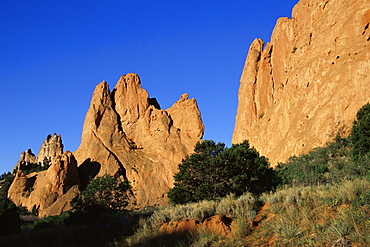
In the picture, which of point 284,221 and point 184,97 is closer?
point 284,221

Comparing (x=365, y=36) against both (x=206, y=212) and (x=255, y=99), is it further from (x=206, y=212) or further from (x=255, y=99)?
(x=206, y=212)

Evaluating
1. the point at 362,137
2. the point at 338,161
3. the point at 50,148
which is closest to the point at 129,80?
the point at 50,148

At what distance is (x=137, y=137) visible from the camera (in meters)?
69.1

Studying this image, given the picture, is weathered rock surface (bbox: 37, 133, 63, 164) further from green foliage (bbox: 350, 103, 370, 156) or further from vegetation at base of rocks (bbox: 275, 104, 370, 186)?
green foliage (bbox: 350, 103, 370, 156)

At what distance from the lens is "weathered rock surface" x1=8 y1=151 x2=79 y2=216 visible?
5184cm

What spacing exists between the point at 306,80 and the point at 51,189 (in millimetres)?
41518

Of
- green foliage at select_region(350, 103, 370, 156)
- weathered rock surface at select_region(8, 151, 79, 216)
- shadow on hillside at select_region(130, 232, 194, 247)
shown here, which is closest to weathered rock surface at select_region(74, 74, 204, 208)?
weathered rock surface at select_region(8, 151, 79, 216)

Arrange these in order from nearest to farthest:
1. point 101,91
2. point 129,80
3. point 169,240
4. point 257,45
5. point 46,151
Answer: point 169,240, point 257,45, point 101,91, point 129,80, point 46,151

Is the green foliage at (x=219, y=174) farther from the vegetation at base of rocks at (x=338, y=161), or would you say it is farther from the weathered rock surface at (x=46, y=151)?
the weathered rock surface at (x=46, y=151)

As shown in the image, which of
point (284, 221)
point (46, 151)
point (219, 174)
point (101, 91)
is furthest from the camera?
point (46, 151)

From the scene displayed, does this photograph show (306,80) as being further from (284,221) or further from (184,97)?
(284,221)

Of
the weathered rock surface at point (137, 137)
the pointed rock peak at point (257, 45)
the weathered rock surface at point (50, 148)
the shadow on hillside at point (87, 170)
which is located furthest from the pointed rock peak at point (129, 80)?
the weathered rock surface at point (50, 148)

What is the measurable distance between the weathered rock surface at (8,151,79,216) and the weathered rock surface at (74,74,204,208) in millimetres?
3993

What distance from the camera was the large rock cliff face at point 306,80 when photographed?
40.0 meters
